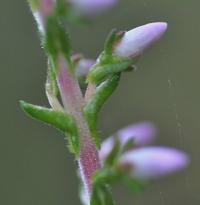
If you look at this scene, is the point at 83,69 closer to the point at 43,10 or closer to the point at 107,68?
the point at 107,68

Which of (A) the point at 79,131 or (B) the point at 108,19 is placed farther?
(B) the point at 108,19

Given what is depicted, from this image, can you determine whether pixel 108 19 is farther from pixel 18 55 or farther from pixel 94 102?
pixel 94 102

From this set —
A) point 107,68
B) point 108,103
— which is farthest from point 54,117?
point 108,103

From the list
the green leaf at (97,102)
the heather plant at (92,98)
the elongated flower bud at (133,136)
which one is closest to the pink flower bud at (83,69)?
the heather plant at (92,98)

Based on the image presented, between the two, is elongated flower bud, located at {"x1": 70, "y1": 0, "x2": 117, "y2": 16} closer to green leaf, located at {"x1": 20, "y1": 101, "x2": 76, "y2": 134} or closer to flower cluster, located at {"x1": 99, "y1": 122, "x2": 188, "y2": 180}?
green leaf, located at {"x1": 20, "y1": 101, "x2": 76, "y2": 134}

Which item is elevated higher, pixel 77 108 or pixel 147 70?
pixel 147 70

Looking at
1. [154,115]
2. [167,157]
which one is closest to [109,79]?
[167,157]
